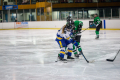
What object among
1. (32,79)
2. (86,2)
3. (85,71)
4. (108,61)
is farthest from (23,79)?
(86,2)

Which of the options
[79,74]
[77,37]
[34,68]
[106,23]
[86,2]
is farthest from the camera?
[86,2]

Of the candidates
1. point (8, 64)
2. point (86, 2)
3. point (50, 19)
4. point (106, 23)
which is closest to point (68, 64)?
point (8, 64)

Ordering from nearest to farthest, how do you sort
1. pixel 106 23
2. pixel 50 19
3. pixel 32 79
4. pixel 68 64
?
pixel 32 79, pixel 68 64, pixel 106 23, pixel 50 19

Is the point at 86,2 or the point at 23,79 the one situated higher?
the point at 86,2

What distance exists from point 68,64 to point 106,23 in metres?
14.3

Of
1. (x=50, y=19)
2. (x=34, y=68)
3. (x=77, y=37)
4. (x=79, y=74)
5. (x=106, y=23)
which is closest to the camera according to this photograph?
(x=79, y=74)

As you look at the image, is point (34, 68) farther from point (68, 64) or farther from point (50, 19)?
point (50, 19)

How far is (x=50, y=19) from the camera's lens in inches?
869

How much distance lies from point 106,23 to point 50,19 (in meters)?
5.96

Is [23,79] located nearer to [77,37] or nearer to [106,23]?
[77,37]

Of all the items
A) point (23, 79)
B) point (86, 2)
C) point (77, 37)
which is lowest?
point (23, 79)

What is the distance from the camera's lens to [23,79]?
385 cm

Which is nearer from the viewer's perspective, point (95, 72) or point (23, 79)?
point (23, 79)

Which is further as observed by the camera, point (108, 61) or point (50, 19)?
point (50, 19)
